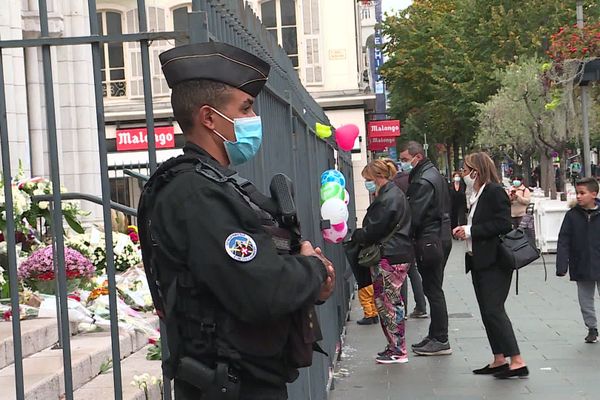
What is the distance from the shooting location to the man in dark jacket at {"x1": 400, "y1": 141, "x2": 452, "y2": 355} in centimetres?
1048

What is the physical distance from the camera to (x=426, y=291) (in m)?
10.6

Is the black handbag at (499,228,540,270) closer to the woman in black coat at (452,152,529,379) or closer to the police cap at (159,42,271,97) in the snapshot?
the woman in black coat at (452,152,529,379)

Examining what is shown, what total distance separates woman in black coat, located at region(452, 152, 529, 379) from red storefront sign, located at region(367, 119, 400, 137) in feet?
109

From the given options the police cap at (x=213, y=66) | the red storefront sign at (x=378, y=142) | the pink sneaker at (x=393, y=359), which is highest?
the police cap at (x=213, y=66)

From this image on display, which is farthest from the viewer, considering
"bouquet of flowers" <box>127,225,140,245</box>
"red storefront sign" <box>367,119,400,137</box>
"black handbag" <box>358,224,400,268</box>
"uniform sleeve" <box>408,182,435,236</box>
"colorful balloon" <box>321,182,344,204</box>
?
"red storefront sign" <box>367,119,400,137</box>

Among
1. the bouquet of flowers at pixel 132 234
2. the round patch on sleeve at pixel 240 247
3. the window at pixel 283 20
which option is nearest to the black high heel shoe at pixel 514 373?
the bouquet of flowers at pixel 132 234

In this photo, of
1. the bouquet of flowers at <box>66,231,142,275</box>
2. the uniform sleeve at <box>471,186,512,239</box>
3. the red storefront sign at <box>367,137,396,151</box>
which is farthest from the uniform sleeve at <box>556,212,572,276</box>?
the red storefront sign at <box>367,137,396,151</box>

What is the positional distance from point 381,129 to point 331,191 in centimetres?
3306

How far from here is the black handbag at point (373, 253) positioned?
9820mm

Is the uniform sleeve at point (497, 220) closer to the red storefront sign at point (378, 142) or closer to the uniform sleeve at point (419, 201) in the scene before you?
the uniform sleeve at point (419, 201)

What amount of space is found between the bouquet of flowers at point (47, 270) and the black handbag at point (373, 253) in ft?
8.19

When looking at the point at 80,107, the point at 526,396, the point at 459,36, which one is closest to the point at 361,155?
the point at 459,36

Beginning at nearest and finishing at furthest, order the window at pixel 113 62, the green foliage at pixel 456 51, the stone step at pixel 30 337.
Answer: the stone step at pixel 30 337
the window at pixel 113 62
the green foliage at pixel 456 51

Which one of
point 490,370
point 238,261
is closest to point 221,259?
point 238,261
